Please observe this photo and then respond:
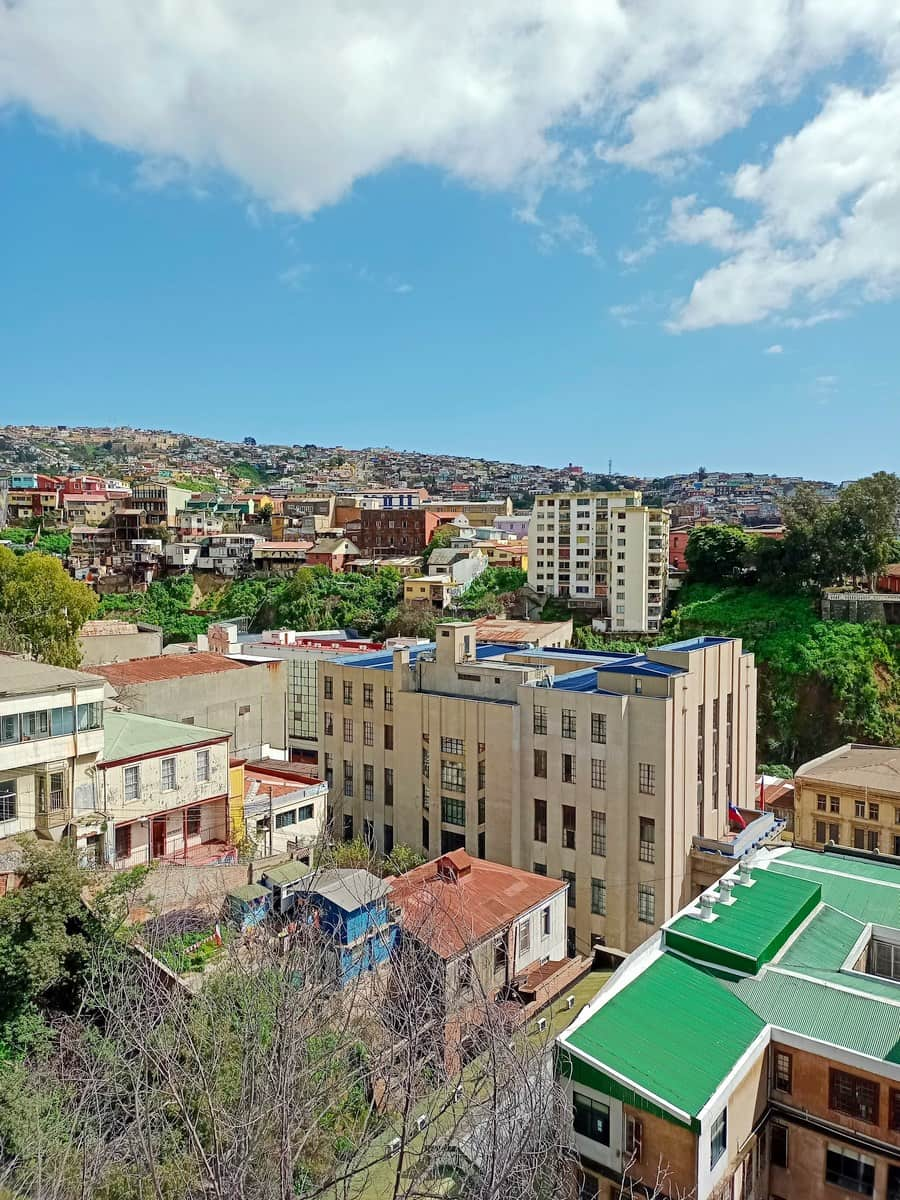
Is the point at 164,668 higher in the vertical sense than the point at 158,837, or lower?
higher

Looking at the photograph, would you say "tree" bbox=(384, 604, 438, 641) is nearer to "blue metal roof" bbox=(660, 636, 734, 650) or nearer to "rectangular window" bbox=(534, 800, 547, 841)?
"blue metal roof" bbox=(660, 636, 734, 650)

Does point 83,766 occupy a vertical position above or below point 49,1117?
above

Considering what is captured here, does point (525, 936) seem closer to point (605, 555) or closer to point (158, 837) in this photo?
point (158, 837)

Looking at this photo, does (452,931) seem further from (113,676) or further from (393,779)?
(113,676)

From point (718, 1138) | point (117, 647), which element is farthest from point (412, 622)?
point (718, 1138)

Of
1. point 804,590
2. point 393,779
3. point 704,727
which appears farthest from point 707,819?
point 804,590

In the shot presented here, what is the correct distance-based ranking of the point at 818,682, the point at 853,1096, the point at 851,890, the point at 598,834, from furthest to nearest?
the point at 818,682, the point at 598,834, the point at 851,890, the point at 853,1096
